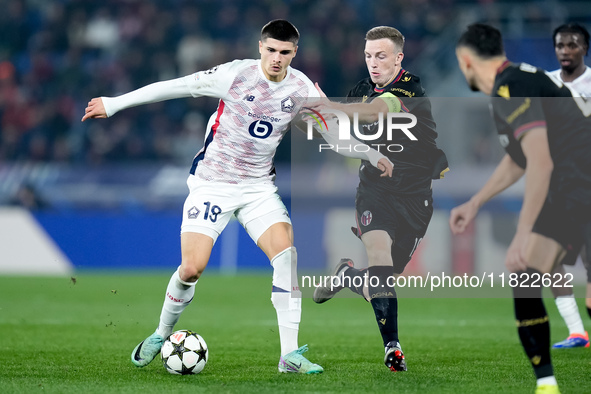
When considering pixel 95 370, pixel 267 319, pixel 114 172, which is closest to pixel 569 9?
pixel 114 172

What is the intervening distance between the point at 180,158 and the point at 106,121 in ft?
6.35

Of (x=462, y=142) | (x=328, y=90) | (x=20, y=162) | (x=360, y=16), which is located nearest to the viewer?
(x=462, y=142)

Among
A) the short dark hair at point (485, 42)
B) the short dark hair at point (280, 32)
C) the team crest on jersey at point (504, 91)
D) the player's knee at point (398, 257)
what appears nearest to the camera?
the team crest on jersey at point (504, 91)

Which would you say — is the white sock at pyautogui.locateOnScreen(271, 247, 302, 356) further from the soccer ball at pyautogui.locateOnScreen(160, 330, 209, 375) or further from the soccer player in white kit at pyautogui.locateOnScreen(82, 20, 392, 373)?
the soccer ball at pyautogui.locateOnScreen(160, 330, 209, 375)

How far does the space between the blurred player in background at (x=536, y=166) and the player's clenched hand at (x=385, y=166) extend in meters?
1.31

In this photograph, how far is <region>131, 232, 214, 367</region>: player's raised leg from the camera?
6.26 m

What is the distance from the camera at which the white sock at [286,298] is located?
6340 millimetres

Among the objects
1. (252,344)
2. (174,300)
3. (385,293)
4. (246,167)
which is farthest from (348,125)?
(252,344)

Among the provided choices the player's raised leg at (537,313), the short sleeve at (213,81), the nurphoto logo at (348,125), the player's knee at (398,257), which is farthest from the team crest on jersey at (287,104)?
the player's raised leg at (537,313)

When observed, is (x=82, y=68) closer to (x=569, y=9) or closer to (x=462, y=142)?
(x=462, y=142)

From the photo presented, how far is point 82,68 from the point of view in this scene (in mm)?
20234

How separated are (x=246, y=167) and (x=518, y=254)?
2601 mm

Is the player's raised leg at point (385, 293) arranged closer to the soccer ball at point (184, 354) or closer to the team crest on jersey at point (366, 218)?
the team crest on jersey at point (366, 218)

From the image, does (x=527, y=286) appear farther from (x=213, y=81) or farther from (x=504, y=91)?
(x=213, y=81)
